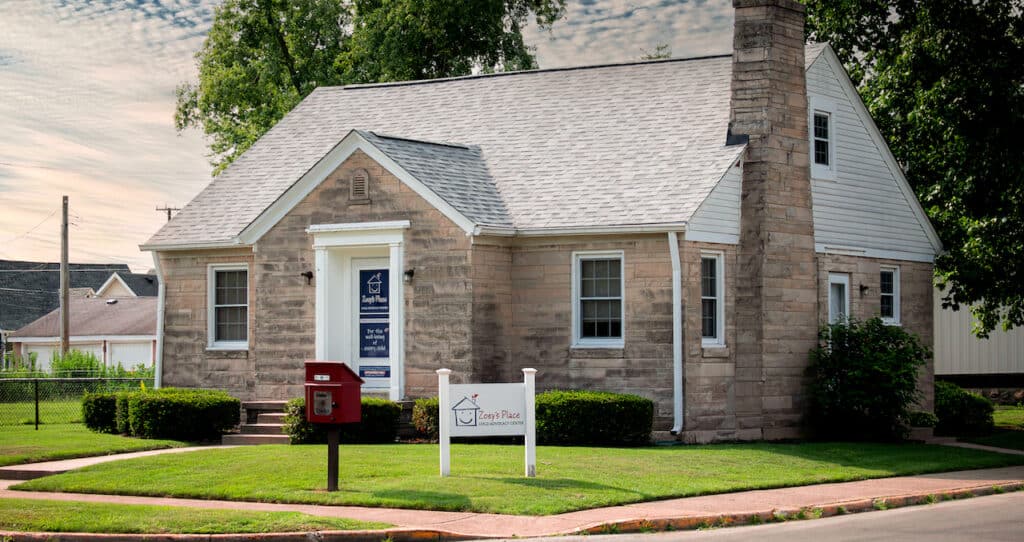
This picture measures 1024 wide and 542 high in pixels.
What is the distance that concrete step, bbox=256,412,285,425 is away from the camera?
24.6 m

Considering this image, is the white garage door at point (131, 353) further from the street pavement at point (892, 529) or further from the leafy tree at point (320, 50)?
the street pavement at point (892, 529)

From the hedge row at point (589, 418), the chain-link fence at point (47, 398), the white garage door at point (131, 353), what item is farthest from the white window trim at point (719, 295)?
the white garage door at point (131, 353)

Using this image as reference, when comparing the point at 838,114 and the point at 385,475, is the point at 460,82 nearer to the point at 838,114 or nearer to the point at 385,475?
the point at 838,114

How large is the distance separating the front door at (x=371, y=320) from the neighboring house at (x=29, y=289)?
183 ft

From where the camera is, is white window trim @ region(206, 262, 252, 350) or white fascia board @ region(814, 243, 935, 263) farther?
white window trim @ region(206, 262, 252, 350)

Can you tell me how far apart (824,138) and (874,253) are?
2905 mm

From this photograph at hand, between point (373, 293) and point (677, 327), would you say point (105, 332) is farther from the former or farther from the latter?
point (677, 327)

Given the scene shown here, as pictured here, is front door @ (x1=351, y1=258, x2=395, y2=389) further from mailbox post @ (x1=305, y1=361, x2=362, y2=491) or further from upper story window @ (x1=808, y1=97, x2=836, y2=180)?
upper story window @ (x1=808, y1=97, x2=836, y2=180)

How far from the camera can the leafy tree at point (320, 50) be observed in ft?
140

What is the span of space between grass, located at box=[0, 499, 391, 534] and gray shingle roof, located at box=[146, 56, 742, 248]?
10.3 metres

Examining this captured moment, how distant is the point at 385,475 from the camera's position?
1734 centimetres

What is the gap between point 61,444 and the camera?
2267cm

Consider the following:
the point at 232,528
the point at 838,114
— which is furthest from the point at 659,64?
the point at 232,528

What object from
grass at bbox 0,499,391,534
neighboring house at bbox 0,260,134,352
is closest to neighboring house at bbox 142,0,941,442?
grass at bbox 0,499,391,534
